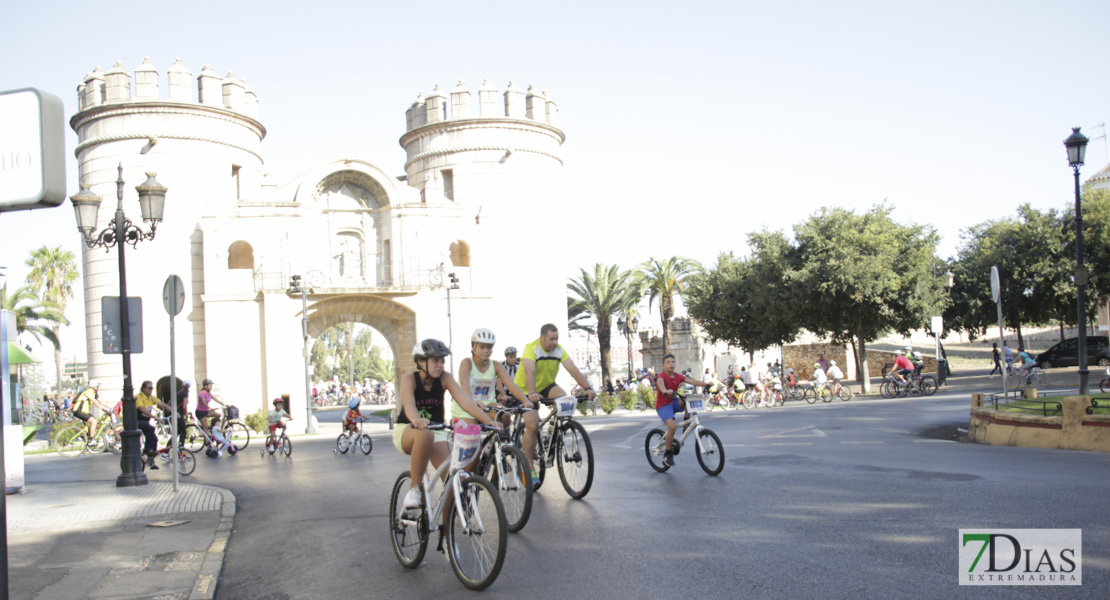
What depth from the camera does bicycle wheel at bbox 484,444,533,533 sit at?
282 inches

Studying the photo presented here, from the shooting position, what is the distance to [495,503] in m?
5.49

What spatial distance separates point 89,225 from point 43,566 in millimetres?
8797

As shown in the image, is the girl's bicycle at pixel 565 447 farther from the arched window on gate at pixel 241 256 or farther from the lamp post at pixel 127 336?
the arched window on gate at pixel 241 256

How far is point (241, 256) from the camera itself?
3375 cm

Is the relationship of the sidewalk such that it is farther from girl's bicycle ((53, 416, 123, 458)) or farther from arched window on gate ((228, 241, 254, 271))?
arched window on gate ((228, 241, 254, 271))

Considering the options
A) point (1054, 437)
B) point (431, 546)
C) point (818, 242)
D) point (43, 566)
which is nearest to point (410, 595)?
point (431, 546)

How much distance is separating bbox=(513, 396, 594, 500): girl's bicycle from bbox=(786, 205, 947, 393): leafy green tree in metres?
29.6

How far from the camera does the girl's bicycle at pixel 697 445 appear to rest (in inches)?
416

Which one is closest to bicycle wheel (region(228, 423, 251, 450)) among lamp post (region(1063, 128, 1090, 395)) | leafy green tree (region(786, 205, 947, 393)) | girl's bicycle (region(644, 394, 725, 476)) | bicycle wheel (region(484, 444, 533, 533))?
girl's bicycle (region(644, 394, 725, 476))

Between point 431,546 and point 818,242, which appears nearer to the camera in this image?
point 431,546

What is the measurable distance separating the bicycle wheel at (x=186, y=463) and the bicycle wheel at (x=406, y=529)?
10.2m

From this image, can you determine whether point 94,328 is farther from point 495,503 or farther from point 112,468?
point 495,503

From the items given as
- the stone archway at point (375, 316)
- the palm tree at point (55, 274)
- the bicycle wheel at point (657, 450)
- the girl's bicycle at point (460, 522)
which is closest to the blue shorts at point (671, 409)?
the bicycle wheel at point (657, 450)

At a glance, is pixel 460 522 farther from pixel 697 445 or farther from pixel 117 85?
pixel 117 85
